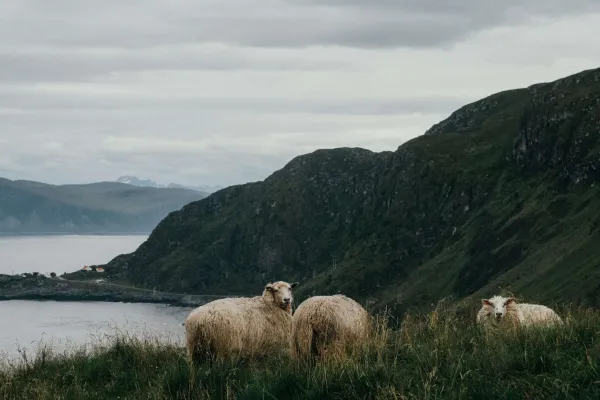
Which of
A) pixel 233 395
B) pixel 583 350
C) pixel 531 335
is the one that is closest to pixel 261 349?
pixel 233 395

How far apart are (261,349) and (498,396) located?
8.84 m


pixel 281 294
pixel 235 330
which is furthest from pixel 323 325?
pixel 281 294

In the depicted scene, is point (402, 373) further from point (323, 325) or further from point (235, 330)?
point (235, 330)

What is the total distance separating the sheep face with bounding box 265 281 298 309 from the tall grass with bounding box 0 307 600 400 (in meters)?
4.49

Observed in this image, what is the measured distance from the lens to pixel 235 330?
16.5 m

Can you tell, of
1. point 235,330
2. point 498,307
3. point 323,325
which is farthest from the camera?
point 498,307

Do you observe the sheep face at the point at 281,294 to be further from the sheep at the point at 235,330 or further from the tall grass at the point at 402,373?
the tall grass at the point at 402,373

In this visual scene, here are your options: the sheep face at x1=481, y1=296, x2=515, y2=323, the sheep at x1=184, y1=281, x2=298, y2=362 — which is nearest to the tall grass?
the sheep at x1=184, y1=281, x2=298, y2=362

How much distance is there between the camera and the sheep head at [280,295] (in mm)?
18641

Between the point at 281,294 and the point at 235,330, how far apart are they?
2460 millimetres

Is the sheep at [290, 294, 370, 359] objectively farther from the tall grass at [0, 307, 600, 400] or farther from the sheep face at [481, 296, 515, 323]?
the sheep face at [481, 296, 515, 323]

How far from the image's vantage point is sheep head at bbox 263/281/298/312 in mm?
18641

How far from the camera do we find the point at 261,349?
1684cm

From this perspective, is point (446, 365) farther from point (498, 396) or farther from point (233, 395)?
point (233, 395)
